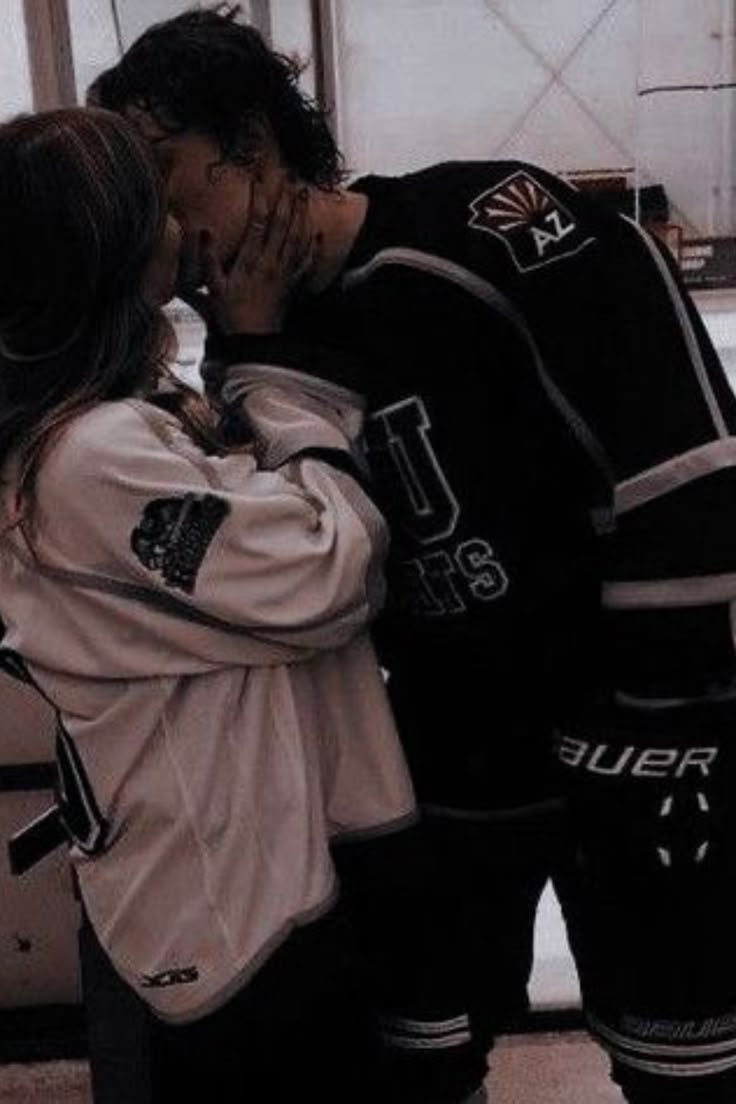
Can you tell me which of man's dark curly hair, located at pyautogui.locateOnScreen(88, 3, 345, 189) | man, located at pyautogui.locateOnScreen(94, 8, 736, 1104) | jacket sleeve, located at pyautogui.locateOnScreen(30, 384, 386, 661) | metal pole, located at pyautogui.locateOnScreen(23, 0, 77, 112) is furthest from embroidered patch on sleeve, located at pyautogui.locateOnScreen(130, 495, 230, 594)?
metal pole, located at pyautogui.locateOnScreen(23, 0, 77, 112)

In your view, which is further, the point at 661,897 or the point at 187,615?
the point at 661,897

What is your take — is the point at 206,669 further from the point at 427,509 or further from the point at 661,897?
the point at 661,897

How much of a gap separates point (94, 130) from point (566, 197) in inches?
11.9

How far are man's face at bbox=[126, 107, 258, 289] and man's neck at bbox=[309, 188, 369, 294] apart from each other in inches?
2.2

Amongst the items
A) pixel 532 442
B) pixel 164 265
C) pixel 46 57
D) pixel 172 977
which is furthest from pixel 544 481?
pixel 46 57

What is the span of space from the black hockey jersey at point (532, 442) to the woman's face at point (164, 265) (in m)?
0.08

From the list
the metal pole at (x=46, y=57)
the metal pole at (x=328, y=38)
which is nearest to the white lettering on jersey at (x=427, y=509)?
the metal pole at (x=46, y=57)

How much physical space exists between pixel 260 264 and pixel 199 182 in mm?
66

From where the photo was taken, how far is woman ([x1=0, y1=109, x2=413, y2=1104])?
850mm

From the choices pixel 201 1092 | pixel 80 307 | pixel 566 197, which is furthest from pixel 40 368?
pixel 201 1092

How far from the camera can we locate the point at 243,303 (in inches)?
37.5

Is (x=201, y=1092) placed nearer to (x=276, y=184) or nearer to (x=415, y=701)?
(x=415, y=701)

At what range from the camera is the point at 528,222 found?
906mm

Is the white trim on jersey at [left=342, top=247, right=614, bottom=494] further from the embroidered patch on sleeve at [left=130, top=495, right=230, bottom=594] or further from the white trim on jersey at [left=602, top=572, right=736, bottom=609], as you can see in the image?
the embroidered patch on sleeve at [left=130, top=495, right=230, bottom=594]
